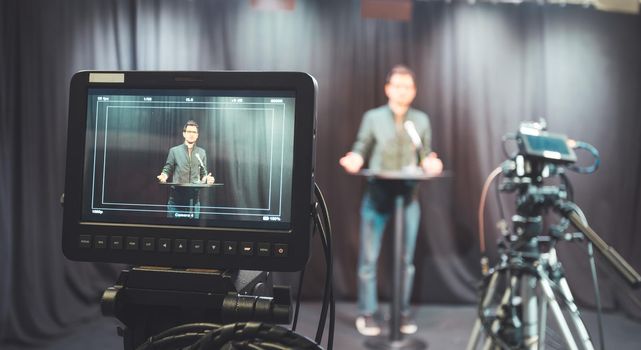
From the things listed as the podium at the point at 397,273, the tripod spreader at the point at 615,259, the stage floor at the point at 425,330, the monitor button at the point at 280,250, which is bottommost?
the stage floor at the point at 425,330

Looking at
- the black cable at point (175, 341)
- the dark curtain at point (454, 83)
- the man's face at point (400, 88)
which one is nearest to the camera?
the black cable at point (175, 341)

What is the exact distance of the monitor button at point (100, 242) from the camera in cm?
64

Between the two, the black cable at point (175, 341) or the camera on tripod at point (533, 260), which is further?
the camera on tripod at point (533, 260)

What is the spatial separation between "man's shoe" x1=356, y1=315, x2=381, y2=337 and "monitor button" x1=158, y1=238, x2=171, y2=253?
90.1 inches

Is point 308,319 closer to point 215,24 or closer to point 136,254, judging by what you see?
point 215,24

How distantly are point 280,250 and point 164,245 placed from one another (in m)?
0.15

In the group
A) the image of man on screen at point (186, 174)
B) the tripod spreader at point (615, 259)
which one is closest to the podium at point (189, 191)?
the image of man on screen at point (186, 174)

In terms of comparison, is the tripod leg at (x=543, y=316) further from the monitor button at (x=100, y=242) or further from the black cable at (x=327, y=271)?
the monitor button at (x=100, y=242)

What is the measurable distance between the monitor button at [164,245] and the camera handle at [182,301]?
26mm

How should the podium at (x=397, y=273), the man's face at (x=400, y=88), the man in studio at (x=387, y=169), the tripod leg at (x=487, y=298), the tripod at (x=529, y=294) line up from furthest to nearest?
the man's face at (x=400, y=88), the man in studio at (x=387, y=169), the podium at (x=397, y=273), the tripod leg at (x=487, y=298), the tripod at (x=529, y=294)

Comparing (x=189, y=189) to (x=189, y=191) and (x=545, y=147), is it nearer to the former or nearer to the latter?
(x=189, y=191)

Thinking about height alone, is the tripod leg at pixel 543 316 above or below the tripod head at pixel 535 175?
below

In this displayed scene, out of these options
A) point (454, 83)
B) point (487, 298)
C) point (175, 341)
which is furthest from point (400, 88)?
point (175, 341)

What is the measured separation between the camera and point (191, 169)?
642 millimetres
